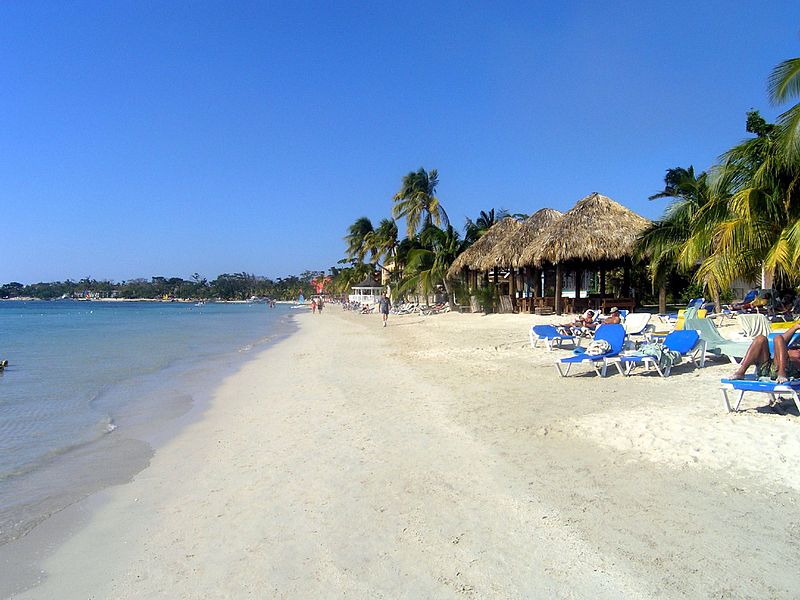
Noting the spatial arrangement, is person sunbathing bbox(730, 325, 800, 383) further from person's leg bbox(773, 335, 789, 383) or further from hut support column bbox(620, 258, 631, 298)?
hut support column bbox(620, 258, 631, 298)

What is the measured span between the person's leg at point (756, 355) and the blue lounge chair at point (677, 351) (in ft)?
6.98

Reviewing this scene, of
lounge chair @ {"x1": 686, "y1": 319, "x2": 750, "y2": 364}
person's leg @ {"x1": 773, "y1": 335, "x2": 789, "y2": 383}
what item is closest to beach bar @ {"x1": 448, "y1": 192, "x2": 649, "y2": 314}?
lounge chair @ {"x1": 686, "y1": 319, "x2": 750, "y2": 364}

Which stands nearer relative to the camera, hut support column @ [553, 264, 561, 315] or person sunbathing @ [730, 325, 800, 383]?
person sunbathing @ [730, 325, 800, 383]

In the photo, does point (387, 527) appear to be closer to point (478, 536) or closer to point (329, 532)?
point (329, 532)

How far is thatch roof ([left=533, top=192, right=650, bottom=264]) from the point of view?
19.1 metres

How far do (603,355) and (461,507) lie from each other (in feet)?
15.9

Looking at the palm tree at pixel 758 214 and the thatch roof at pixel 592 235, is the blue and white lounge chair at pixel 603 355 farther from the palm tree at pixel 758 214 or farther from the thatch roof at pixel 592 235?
the thatch roof at pixel 592 235

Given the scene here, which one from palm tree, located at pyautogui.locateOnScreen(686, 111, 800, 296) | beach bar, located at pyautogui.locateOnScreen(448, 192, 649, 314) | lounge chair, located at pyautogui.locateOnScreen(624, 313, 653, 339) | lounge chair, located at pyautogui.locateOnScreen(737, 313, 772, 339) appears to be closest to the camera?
lounge chair, located at pyautogui.locateOnScreen(737, 313, 772, 339)

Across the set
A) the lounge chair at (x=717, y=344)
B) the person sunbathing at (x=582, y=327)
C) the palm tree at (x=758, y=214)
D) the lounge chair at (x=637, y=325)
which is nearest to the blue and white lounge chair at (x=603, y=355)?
the lounge chair at (x=717, y=344)

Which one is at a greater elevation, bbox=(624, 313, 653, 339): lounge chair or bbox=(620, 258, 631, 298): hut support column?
bbox=(620, 258, 631, 298): hut support column

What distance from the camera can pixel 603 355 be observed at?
7.89 meters

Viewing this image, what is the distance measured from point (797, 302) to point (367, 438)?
11.4 meters

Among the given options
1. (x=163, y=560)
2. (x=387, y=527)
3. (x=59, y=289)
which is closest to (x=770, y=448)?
(x=387, y=527)

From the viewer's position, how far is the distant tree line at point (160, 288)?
14100 centimetres
